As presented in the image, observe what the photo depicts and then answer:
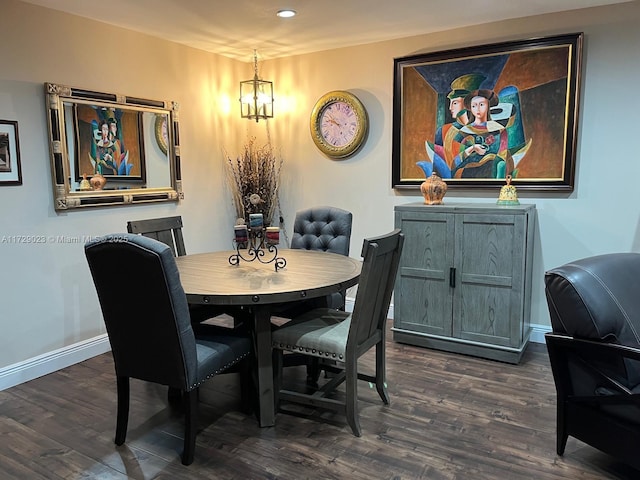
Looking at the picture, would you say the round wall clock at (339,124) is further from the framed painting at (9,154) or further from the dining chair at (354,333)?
the framed painting at (9,154)

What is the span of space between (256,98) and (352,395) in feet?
9.87

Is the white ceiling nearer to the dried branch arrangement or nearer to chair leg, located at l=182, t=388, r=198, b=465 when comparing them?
the dried branch arrangement

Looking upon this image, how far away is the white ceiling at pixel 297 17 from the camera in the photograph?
311cm

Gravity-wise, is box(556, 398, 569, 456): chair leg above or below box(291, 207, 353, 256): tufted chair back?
below

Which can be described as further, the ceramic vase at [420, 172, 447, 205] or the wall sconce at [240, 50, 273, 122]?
the wall sconce at [240, 50, 273, 122]

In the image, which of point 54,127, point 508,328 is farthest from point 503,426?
point 54,127

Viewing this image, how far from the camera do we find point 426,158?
3.95m

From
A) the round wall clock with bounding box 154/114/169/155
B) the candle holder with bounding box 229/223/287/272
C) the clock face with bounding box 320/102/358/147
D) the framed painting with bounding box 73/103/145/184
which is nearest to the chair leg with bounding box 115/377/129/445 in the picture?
the candle holder with bounding box 229/223/287/272

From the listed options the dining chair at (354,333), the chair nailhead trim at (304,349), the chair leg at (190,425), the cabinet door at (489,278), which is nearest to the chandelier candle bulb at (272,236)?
the dining chair at (354,333)

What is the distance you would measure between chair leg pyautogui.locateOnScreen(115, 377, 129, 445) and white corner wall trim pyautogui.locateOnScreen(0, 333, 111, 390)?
3.84 feet

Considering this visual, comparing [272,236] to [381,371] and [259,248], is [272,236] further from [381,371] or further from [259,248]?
[381,371]

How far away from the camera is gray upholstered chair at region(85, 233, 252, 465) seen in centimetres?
201

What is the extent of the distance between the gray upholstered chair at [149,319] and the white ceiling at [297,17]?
184 cm

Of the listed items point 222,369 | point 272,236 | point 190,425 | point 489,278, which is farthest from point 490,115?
point 190,425
